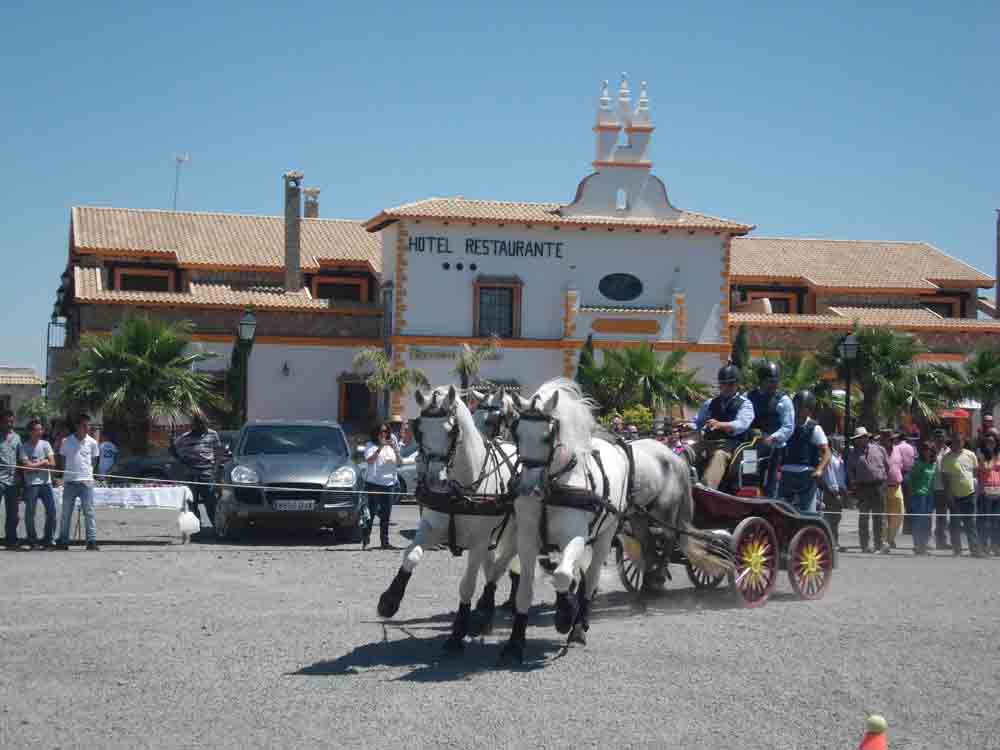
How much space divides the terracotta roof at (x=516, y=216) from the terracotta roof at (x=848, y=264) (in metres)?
6.31

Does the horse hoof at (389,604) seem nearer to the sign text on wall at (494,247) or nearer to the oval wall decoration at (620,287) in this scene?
the sign text on wall at (494,247)

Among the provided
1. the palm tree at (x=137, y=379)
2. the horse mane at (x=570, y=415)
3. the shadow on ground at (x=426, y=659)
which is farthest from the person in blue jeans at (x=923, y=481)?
the palm tree at (x=137, y=379)

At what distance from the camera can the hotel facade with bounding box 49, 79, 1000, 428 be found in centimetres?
4416

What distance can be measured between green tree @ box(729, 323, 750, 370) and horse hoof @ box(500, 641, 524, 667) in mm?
32842

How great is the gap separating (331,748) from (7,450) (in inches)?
458

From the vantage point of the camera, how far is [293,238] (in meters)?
46.1

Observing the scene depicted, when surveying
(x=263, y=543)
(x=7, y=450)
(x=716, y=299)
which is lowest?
(x=263, y=543)

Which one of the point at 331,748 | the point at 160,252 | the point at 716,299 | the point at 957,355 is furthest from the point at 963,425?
the point at 331,748

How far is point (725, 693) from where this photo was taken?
7965 millimetres

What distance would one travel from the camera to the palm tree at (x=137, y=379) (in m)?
29.2

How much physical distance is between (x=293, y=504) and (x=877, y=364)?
70.8 feet

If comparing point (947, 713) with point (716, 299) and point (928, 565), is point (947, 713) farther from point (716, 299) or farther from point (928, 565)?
point (716, 299)

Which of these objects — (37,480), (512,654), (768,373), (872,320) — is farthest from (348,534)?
(872,320)

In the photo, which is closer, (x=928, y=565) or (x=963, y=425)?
(x=928, y=565)
